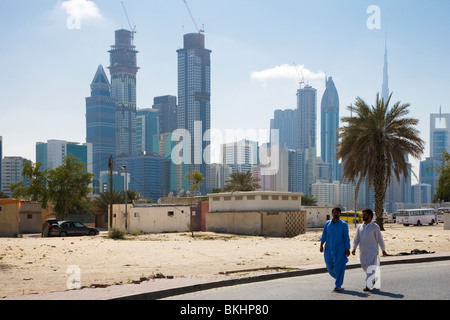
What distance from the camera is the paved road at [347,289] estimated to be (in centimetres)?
1083

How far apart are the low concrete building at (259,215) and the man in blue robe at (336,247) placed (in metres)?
30.7

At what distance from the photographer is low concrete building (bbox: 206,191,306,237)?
4291 centimetres

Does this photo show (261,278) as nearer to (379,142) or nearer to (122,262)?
(122,262)

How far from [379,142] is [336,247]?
25.6 meters

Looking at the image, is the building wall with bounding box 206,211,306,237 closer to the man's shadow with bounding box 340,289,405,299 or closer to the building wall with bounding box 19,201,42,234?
the building wall with bounding box 19,201,42,234

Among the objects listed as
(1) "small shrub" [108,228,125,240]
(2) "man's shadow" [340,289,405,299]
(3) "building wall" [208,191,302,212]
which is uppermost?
(3) "building wall" [208,191,302,212]

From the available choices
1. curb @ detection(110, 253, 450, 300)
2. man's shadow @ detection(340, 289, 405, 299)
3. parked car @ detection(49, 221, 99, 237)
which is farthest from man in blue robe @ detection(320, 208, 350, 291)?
parked car @ detection(49, 221, 99, 237)

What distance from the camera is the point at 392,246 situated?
1064 inches

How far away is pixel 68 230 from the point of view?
4131cm

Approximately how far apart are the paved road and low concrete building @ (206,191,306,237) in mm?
27572

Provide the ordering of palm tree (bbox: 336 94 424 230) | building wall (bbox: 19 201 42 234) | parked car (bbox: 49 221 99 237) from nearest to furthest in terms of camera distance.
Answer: palm tree (bbox: 336 94 424 230), parked car (bbox: 49 221 99 237), building wall (bbox: 19 201 42 234)

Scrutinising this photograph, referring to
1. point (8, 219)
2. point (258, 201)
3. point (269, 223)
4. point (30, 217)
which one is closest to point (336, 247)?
point (269, 223)

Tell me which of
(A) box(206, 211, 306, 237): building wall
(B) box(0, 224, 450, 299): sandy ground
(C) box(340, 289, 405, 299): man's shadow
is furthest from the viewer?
(A) box(206, 211, 306, 237): building wall

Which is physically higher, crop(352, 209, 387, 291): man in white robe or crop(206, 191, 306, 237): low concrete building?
crop(352, 209, 387, 291): man in white robe
